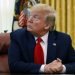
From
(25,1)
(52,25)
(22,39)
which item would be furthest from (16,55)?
(25,1)

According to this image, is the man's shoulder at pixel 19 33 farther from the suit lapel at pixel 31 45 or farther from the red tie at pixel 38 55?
the red tie at pixel 38 55

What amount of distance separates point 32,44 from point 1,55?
35 cm

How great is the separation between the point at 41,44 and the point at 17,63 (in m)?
0.28

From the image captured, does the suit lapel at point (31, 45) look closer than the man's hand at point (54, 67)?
No

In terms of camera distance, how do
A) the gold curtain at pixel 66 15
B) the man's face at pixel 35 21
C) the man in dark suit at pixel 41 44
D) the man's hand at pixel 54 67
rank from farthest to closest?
1. the gold curtain at pixel 66 15
2. the man's face at pixel 35 21
3. the man in dark suit at pixel 41 44
4. the man's hand at pixel 54 67

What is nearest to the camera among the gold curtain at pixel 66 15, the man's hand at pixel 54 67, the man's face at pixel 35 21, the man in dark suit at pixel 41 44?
the man's hand at pixel 54 67

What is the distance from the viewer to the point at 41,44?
204 cm

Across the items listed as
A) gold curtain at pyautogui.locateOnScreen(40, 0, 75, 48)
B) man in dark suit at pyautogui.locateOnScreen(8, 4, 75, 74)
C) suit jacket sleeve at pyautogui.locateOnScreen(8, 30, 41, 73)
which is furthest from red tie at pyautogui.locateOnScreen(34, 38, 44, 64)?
gold curtain at pyautogui.locateOnScreen(40, 0, 75, 48)

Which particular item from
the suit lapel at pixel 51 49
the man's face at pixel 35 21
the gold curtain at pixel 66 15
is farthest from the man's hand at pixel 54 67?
the gold curtain at pixel 66 15

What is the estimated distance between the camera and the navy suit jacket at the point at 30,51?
187 centimetres

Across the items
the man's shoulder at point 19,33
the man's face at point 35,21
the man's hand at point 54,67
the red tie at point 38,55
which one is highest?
the man's face at point 35,21

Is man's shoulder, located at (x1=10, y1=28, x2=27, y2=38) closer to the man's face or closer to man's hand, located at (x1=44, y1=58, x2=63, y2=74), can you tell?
the man's face

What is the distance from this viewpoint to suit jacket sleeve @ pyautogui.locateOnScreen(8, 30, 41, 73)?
5.99 feet

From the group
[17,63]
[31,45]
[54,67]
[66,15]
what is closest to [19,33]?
[31,45]
